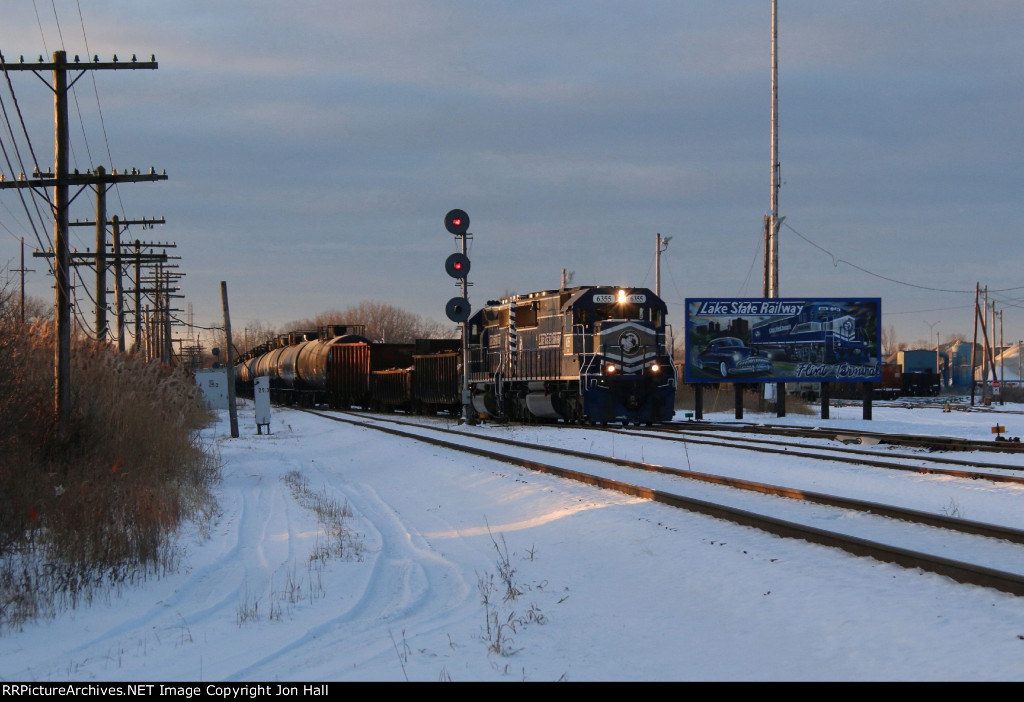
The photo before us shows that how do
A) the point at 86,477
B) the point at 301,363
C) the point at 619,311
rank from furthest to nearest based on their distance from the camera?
the point at 301,363 → the point at 619,311 → the point at 86,477

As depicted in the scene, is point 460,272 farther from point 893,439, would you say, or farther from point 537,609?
point 537,609

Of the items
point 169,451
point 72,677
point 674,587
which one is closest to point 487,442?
point 169,451

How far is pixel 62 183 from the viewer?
16.4 metres

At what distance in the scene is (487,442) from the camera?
813 inches

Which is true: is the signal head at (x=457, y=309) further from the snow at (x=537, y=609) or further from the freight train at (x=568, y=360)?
the snow at (x=537, y=609)

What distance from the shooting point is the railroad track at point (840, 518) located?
663cm

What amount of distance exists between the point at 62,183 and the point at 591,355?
12833 mm

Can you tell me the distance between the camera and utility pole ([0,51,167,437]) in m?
13.9

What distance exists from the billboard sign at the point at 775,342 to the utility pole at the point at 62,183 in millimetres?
16886

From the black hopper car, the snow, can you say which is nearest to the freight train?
the black hopper car

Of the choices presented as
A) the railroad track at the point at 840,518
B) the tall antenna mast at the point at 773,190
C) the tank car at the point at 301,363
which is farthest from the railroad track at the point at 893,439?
the tank car at the point at 301,363

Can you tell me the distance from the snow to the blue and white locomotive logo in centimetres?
1294

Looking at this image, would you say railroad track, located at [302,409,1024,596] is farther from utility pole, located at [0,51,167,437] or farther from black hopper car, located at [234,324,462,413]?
black hopper car, located at [234,324,462,413]

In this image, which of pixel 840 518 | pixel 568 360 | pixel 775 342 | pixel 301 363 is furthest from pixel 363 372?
pixel 840 518
